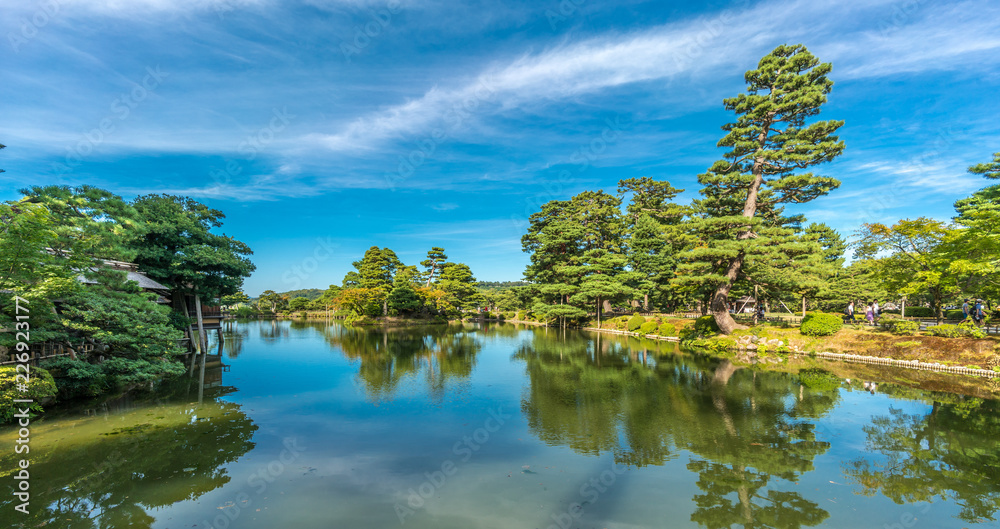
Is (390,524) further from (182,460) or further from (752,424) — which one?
(752,424)

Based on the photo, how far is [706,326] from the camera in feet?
72.5

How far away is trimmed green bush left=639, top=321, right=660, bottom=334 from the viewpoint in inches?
1043

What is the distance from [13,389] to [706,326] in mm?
25836

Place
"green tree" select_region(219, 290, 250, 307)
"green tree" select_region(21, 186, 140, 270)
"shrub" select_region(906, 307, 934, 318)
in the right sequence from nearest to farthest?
"green tree" select_region(21, 186, 140, 270) → "shrub" select_region(906, 307, 934, 318) → "green tree" select_region(219, 290, 250, 307)

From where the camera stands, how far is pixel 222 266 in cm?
1756

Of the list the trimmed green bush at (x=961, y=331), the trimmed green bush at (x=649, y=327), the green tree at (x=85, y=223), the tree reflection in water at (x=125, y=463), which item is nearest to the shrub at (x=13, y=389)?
the tree reflection in water at (x=125, y=463)

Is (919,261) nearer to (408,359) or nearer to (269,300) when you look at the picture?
(408,359)

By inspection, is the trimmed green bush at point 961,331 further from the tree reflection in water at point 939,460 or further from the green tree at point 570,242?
the green tree at point 570,242

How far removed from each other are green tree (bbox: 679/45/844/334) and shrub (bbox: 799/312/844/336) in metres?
3.14

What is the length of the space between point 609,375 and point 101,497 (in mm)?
12640

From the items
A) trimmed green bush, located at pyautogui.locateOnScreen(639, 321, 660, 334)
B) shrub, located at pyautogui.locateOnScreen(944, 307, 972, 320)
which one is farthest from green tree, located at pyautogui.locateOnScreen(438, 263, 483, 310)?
shrub, located at pyautogui.locateOnScreen(944, 307, 972, 320)

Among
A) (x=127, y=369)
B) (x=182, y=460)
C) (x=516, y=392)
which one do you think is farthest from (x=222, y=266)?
(x=516, y=392)

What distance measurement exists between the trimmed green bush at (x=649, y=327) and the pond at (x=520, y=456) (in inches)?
544

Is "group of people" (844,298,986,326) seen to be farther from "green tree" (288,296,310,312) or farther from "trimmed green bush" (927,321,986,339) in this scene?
"green tree" (288,296,310,312)
